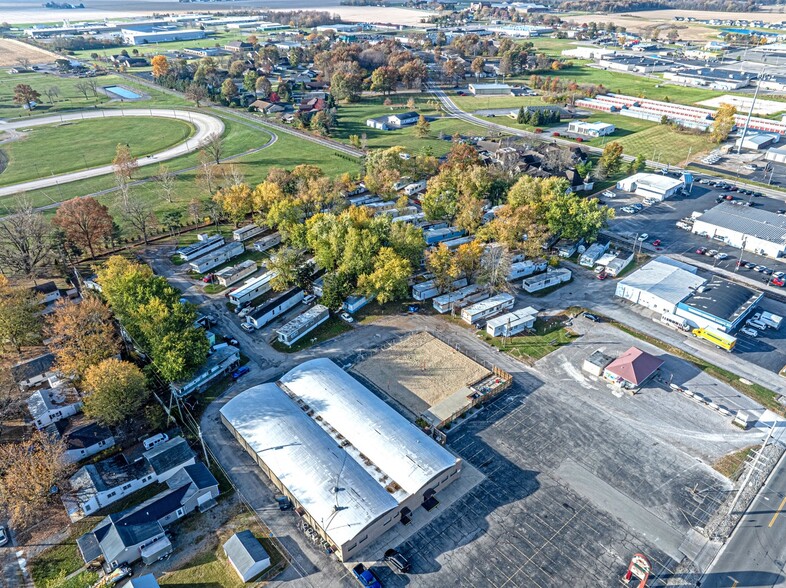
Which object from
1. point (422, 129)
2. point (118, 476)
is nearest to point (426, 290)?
point (118, 476)

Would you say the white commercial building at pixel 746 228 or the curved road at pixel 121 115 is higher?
the curved road at pixel 121 115

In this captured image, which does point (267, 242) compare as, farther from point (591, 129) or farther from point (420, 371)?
point (591, 129)

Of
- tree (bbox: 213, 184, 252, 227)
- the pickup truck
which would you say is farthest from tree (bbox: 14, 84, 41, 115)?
the pickup truck

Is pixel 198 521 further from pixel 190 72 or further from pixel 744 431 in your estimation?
pixel 190 72

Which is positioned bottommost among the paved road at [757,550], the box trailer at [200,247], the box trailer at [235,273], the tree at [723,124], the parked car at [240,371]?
the paved road at [757,550]

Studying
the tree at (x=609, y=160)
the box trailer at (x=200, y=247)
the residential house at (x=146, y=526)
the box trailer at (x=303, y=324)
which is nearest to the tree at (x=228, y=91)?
the box trailer at (x=200, y=247)

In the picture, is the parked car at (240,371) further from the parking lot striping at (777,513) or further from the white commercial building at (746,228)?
the white commercial building at (746,228)
